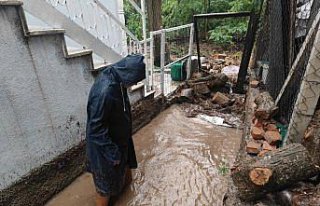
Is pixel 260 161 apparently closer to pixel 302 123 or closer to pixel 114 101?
pixel 302 123

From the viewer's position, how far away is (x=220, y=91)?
6098 mm

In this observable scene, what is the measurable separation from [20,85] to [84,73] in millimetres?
928

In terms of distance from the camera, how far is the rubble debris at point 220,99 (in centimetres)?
544

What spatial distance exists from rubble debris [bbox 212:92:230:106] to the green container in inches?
45.4

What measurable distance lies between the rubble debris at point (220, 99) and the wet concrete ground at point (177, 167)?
859mm

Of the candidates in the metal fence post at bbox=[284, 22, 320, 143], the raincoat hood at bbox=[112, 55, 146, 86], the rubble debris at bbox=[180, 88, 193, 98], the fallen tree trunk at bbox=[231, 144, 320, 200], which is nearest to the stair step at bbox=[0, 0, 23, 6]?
the raincoat hood at bbox=[112, 55, 146, 86]

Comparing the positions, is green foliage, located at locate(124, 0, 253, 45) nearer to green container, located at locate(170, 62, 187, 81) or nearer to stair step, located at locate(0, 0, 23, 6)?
green container, located at locate(170, 62, 187, 81)

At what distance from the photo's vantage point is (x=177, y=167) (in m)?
3.55

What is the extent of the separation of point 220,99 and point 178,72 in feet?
4.54

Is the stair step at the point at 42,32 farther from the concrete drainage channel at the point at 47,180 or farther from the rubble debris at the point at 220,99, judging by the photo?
the rubble debris at the point at 220,99

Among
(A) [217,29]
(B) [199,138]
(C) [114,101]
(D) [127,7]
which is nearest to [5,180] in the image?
(C) [114,101]

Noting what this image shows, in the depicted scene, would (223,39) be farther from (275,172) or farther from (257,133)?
(275,172)

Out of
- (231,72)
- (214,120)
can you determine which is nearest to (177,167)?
(214,120)

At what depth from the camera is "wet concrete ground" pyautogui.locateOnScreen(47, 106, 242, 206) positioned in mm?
3027
